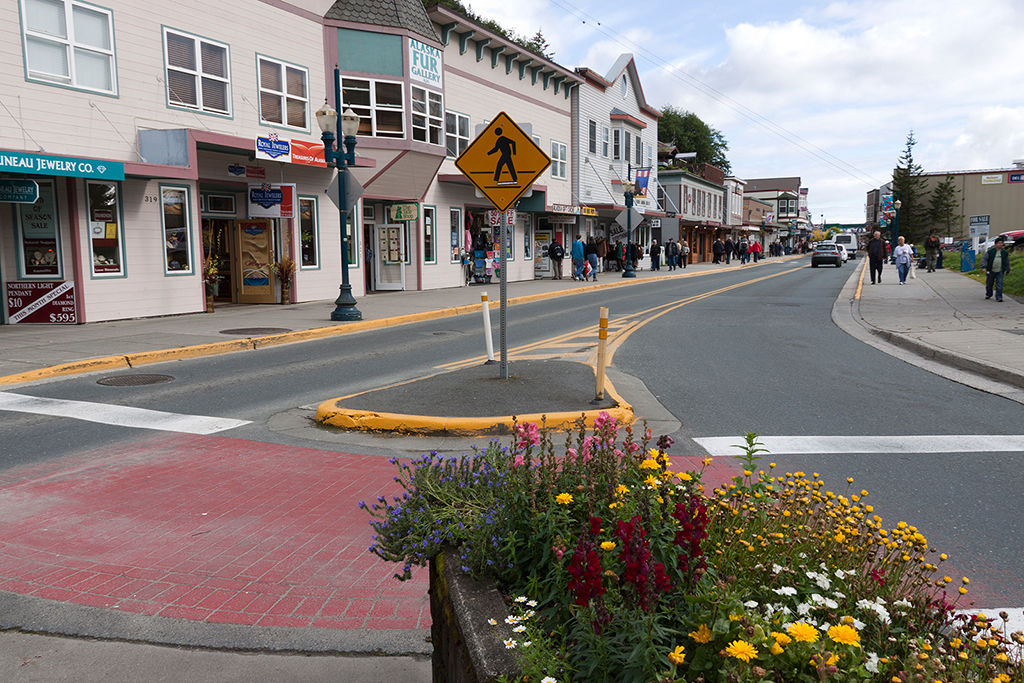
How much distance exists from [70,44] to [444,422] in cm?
1266

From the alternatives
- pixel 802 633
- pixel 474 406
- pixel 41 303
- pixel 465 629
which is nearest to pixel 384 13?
pixel 41 303

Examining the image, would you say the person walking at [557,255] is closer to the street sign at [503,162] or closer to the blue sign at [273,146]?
the blue sign at [273,146]

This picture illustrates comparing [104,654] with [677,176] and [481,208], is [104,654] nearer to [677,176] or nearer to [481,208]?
[481,208]

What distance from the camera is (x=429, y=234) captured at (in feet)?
85.1

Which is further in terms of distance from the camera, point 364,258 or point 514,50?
point 514,50

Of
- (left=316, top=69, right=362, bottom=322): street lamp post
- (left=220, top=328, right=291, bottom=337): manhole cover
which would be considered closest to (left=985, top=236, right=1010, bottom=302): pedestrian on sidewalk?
(left=316, top=69, right=362, bottom=322): street lamp post

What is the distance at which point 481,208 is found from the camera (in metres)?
29.6

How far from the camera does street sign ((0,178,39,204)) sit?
44.6 feet

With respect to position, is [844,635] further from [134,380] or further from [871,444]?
[134,380]

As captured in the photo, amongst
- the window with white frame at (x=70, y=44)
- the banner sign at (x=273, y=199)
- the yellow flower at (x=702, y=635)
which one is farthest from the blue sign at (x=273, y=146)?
the yellow flower at (x=702, y=635)

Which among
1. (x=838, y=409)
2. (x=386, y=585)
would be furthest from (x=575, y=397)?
(x=386, y=585)

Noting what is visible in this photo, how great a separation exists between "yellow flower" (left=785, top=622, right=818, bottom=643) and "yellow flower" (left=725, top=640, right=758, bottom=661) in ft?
0.39

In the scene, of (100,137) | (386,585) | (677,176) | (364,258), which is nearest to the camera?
(386,585)

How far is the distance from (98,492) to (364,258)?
62.0 feet
